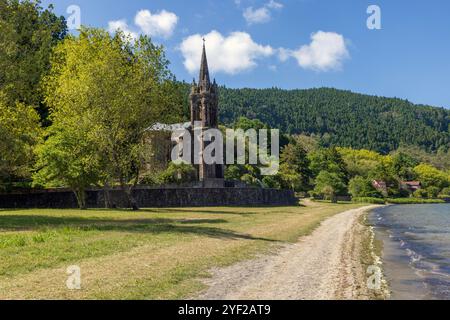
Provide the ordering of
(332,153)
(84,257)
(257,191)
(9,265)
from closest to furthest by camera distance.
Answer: (9,265) → (84,257) → (257,191) → (332,153)

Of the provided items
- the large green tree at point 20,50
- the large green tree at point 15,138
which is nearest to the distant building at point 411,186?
the large green tree at point 20,50

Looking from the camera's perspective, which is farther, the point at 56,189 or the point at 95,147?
the point at 56,189

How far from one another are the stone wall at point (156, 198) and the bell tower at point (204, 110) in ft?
43.3

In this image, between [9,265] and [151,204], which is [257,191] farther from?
[9,265]

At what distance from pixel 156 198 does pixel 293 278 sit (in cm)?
4230

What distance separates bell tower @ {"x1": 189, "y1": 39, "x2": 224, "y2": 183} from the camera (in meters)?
80.9

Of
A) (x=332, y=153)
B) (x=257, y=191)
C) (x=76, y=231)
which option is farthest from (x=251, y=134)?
(x=76, y=231)

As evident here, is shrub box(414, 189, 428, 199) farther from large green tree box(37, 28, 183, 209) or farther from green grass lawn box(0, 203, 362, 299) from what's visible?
green grass lawn box(0, 203, 362, 299)

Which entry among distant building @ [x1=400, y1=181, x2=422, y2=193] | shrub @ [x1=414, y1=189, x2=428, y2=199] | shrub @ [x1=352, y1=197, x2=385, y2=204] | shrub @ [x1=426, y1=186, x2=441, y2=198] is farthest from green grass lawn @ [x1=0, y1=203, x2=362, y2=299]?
shrub @ [x1=426, y1=186, x2=441, y2=198]

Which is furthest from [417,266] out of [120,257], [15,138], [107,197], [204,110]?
[204,110]

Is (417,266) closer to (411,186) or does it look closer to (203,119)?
(203,119)

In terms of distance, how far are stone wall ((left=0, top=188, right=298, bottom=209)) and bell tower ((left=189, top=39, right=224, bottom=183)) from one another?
43.3 feet
